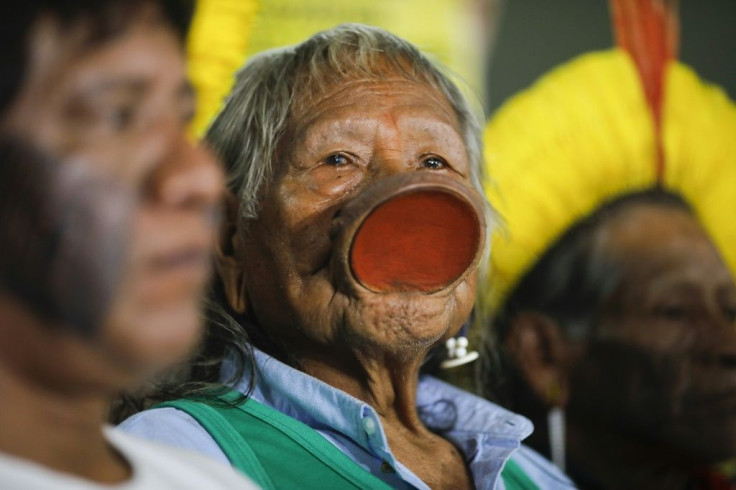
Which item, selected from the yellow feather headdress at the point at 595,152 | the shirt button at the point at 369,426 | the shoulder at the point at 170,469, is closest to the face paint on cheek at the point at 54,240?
the shoulder at the point at 170,469

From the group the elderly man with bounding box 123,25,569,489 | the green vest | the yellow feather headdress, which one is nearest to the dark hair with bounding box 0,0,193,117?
the elderly man with bounding box 123,25,569,489

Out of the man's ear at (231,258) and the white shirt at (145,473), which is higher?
the white shirt at (145,473)

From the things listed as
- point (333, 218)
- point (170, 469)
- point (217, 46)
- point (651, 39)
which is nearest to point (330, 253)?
point (333, 218)

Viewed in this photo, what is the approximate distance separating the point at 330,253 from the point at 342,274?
5 centimetres

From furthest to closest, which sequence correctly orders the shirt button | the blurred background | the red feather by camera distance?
1. the red feather
2. the blurred background
3. the shirt button

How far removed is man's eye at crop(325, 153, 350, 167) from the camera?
114cm

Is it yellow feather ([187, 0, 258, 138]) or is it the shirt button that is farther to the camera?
yellow feather ([187, 0, 258, 138])

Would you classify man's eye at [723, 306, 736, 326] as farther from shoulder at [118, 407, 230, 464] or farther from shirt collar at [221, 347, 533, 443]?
shoulder at [118, 407, 230, 464]

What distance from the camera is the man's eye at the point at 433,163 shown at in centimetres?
116

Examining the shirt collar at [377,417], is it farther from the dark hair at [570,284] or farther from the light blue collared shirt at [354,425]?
the dark hair at [570,284]

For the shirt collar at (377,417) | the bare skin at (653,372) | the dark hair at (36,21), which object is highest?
the dark hair at (36,21)

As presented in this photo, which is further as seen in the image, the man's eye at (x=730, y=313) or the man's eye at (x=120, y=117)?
the man's eye at (x=730, y=313)

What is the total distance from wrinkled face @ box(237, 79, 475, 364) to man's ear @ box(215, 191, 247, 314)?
0.02 metres

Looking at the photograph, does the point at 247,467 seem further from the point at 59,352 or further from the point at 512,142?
the point at 512,142
